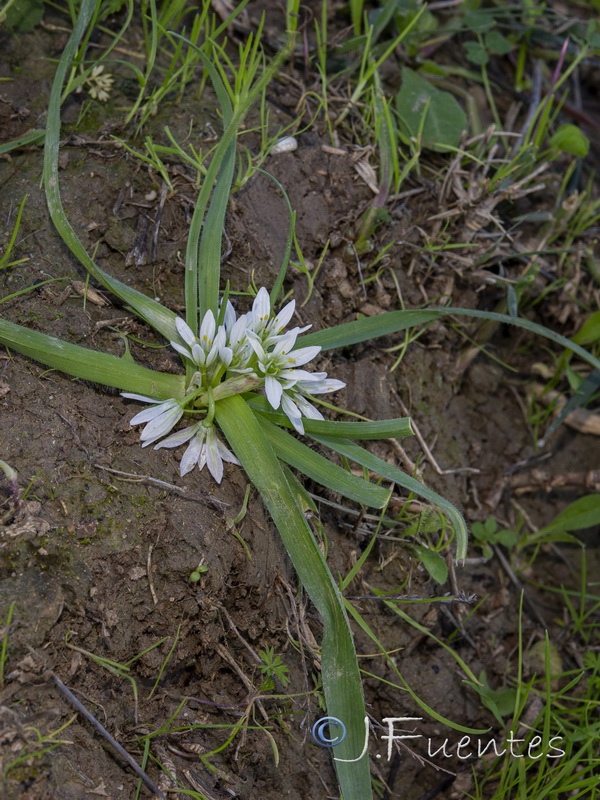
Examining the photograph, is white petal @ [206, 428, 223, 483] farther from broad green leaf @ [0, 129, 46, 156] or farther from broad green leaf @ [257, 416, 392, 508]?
broad green leaf @ [0, 129, 46, 156]

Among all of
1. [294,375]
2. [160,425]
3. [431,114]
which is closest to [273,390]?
[294,375]

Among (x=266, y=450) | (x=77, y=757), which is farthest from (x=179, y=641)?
(x=266, y=450)

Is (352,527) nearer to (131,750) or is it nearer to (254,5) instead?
(131,750)

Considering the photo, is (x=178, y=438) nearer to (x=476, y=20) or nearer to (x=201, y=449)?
(x=201, y=449)

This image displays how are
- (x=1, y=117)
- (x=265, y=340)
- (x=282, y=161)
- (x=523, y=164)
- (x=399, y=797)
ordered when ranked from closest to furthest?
(x=265, y=340), (x=399, y=797), (x=1, y=117), (x=282, y=161), (x=523, y=164)

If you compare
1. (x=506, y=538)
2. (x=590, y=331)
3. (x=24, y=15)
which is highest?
(x=24, y=15)

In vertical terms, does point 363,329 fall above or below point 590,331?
→ above

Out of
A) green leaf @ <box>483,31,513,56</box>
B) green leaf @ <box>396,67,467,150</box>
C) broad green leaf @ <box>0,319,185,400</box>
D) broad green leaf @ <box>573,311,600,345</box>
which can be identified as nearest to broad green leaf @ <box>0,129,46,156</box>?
broad green leaf @ <box>0,319,185,400</box>

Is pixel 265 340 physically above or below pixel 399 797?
above
